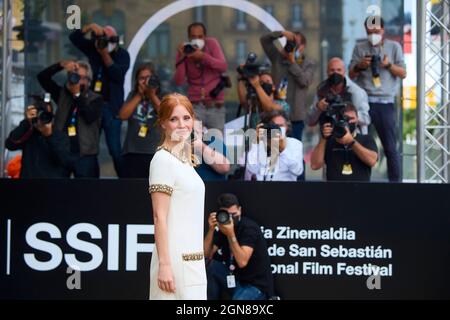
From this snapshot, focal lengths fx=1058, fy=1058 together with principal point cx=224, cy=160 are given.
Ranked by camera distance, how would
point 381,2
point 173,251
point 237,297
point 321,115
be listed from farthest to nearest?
point 381,2 → point 321,115 → point 237,297 → point 173,251

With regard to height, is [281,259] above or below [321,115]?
below

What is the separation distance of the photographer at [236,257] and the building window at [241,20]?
2.31 metres

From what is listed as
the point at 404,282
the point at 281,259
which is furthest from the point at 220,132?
the point at 404,282

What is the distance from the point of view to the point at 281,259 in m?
9.10

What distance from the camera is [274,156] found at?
941cm

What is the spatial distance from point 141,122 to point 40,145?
96cm

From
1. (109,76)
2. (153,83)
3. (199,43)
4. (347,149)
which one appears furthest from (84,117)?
(347,149)

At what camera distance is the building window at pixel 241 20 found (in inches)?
418

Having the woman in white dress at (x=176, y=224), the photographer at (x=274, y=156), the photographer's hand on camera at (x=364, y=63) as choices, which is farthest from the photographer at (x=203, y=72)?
the woman in white dress at (x=176, y=224)

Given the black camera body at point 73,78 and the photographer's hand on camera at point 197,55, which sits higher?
the photographer's hand on camera at point 197,55

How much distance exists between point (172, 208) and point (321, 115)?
435 cm

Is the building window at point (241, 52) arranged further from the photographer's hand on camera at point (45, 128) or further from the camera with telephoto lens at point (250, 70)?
the photographer's hand on camera at point (45, 128)

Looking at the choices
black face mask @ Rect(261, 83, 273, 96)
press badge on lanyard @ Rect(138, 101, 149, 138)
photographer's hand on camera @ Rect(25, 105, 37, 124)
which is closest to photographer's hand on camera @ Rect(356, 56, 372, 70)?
black face mask @ Rect(261, 83, 273, 96)

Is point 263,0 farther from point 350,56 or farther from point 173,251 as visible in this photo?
point 173,251
